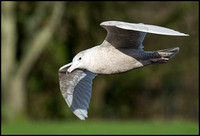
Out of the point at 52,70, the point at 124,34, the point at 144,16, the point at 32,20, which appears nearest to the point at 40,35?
the point at 32,20

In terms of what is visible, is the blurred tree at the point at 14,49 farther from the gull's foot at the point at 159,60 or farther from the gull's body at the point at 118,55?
the gull's foot at the point at 159,60

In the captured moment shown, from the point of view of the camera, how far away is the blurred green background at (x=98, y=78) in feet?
49.1

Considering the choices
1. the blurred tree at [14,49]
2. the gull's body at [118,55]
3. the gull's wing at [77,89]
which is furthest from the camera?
the blurred tree at [14,49]

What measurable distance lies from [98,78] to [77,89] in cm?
1247

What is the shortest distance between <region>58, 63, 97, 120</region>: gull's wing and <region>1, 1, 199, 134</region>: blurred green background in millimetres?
5349

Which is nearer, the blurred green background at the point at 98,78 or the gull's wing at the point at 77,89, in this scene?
the gull's wing at the point at 77,89

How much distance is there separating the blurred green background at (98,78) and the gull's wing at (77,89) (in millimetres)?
5349

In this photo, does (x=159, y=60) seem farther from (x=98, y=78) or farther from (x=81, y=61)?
(x=98, y=78)

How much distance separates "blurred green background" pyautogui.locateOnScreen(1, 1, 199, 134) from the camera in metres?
15.0

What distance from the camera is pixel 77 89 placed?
6160 mm

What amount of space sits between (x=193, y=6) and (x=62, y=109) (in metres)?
5.91

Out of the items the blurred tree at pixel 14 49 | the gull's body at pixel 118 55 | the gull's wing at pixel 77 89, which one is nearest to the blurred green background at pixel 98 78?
the blurred tree at pixel 14 49

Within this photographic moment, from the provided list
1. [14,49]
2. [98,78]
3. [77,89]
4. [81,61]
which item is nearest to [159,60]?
[81,61]

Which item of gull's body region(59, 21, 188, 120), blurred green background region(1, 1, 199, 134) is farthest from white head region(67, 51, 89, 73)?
blurred green background region(1, 1, 199, 134)
